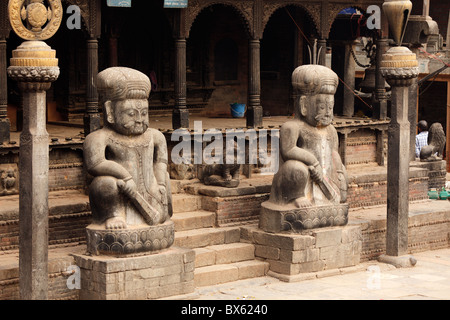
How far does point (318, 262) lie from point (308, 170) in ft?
4.11

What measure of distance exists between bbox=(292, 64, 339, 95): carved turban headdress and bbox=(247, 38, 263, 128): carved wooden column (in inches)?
126

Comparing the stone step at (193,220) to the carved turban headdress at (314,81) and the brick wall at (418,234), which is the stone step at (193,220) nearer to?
the carved turban headdress at (314,81)

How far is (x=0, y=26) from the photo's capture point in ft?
49.2

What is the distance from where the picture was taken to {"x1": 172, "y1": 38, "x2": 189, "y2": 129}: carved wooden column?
1694cm

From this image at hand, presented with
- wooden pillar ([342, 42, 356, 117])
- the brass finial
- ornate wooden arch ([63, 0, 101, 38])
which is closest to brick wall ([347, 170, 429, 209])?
wooden pillar ([342, 42, 356, 117])

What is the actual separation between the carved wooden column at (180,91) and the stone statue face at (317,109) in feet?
9.42

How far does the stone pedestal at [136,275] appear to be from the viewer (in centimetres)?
1230

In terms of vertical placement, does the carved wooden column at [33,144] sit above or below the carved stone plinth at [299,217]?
above

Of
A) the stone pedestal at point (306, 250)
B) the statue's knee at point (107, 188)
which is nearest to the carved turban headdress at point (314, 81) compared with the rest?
the stone pedestal at point (306, 250)

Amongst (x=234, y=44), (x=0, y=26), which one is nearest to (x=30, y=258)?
(x=0, y=26)

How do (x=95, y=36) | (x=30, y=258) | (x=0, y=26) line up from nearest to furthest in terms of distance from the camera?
(x=30, y=258) → (x=0, y=26) → (x=95, y=36)

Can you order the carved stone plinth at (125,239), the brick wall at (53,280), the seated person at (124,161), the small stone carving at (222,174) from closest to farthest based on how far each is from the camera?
the brick wall at (53,280), the carved stone plinth at (125,239), the seated person at (124,161), the small stone carving at (222,174)

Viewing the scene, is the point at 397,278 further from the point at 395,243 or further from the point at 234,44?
the point at 234,44

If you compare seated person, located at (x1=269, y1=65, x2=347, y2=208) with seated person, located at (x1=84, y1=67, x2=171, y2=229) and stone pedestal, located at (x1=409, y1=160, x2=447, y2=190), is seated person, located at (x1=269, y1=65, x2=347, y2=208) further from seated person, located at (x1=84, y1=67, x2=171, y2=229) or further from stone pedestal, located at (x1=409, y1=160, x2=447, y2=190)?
stone pedestal, located at (x1=409, y1=160, x2=447, y2=190)
